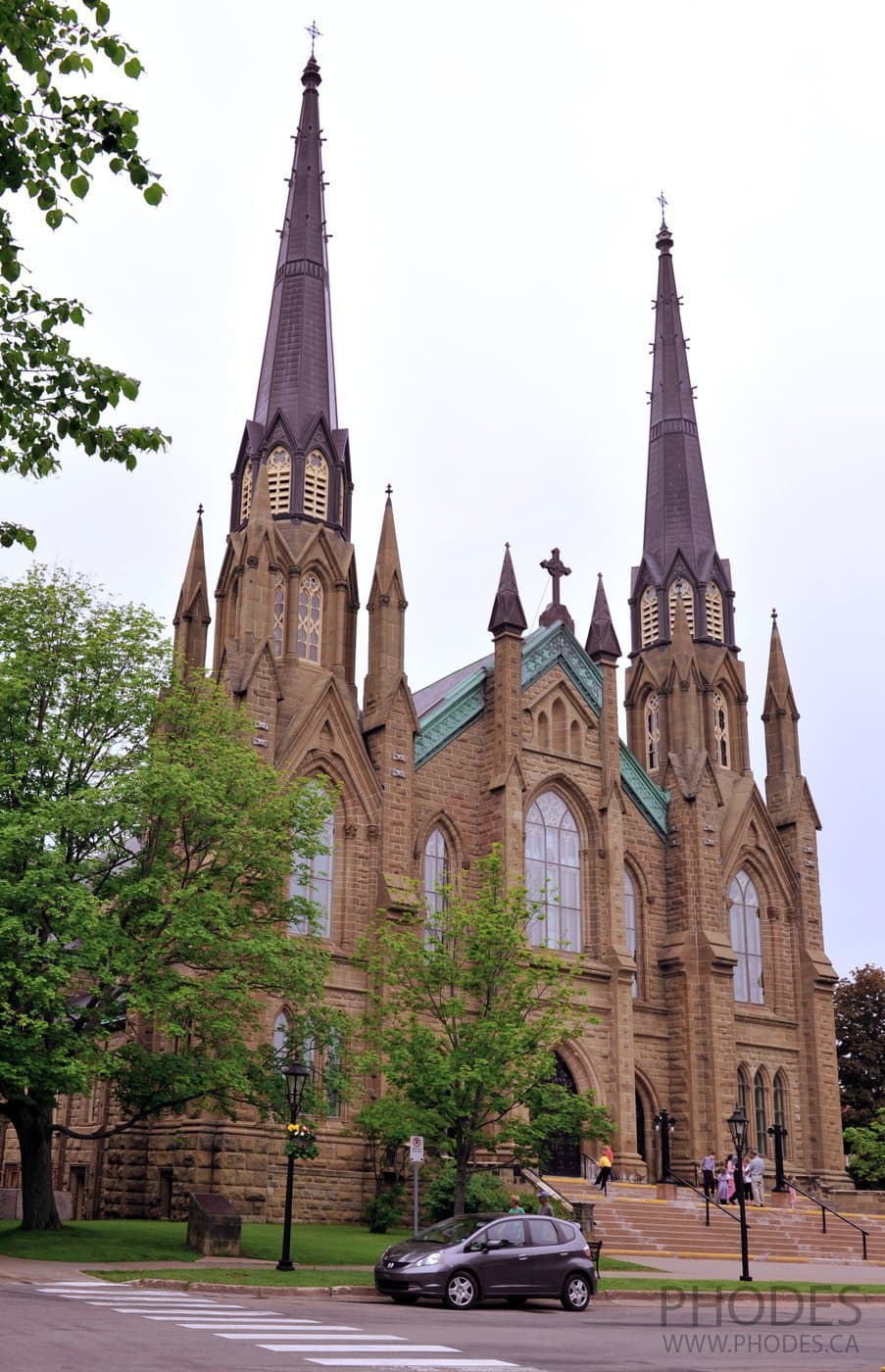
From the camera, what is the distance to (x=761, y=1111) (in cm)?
4662

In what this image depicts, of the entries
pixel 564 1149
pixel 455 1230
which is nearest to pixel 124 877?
pixel 455 1230

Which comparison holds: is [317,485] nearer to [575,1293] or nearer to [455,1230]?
[455,1230]

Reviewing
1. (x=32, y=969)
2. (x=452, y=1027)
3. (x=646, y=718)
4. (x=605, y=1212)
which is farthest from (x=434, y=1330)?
(x=646, y=718)

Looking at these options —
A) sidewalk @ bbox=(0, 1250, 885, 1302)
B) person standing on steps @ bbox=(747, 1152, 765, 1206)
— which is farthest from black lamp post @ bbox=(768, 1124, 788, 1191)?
sidewalk @ bbox=(0, 1250, 885, 1302)

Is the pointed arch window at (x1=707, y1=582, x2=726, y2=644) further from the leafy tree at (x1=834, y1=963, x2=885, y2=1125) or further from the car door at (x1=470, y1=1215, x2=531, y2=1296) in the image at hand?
the car door at (x1=470, y1=1215, x2=531, y2=1296)

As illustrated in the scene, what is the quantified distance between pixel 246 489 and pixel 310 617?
534 centimetres

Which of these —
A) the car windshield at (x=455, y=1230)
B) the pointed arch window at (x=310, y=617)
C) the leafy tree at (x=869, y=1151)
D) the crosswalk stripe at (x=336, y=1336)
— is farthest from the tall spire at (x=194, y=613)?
the crosswalk stripe at (x=336, y=1336)

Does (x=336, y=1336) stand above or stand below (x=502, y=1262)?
below

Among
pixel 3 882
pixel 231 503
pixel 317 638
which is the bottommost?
pixel 3 882

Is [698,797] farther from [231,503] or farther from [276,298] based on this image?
[276,298]

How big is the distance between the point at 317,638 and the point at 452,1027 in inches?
622

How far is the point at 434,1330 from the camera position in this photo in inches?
631

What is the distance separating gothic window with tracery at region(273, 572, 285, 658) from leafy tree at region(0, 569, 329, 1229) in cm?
1091

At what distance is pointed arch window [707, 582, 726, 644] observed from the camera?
175 ft
